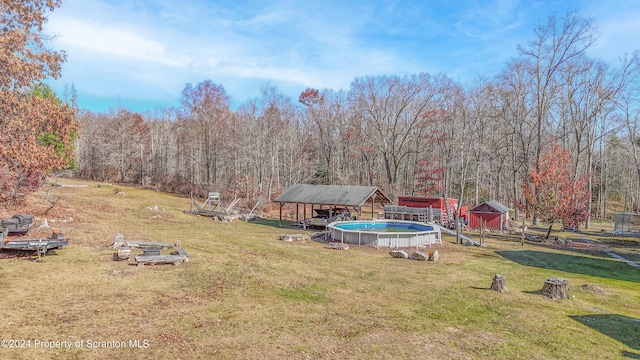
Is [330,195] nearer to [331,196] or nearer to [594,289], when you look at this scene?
[331,196]

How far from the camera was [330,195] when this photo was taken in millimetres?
27609

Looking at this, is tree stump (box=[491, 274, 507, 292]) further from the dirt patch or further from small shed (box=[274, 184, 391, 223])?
small shed (box=[274, 184, 391, 223])

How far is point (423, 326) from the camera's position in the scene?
8.99 meters

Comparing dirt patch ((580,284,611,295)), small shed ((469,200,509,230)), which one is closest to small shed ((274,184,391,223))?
small shed ((469,200,509,230))

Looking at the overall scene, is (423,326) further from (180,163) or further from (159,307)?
(180,163)

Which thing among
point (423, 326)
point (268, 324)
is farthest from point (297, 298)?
point (423, 326)

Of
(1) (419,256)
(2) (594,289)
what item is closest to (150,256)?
(1) (419,256)

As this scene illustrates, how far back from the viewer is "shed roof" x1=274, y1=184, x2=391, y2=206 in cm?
2633

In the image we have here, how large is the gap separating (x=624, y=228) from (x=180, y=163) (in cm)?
5887

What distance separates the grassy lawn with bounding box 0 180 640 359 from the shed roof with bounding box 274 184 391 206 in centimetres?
872

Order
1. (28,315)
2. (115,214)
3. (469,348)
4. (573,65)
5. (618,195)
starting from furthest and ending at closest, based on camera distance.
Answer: (618,195) < (573,65) < (115,214) < (28,315) < (469,348)

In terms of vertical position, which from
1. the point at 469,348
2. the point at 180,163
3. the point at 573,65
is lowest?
the point at 469,348

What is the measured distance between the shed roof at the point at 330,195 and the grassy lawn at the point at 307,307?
872 cm

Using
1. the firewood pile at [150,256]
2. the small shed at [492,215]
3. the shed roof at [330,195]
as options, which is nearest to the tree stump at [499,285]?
the firewood pile at [150,256]
